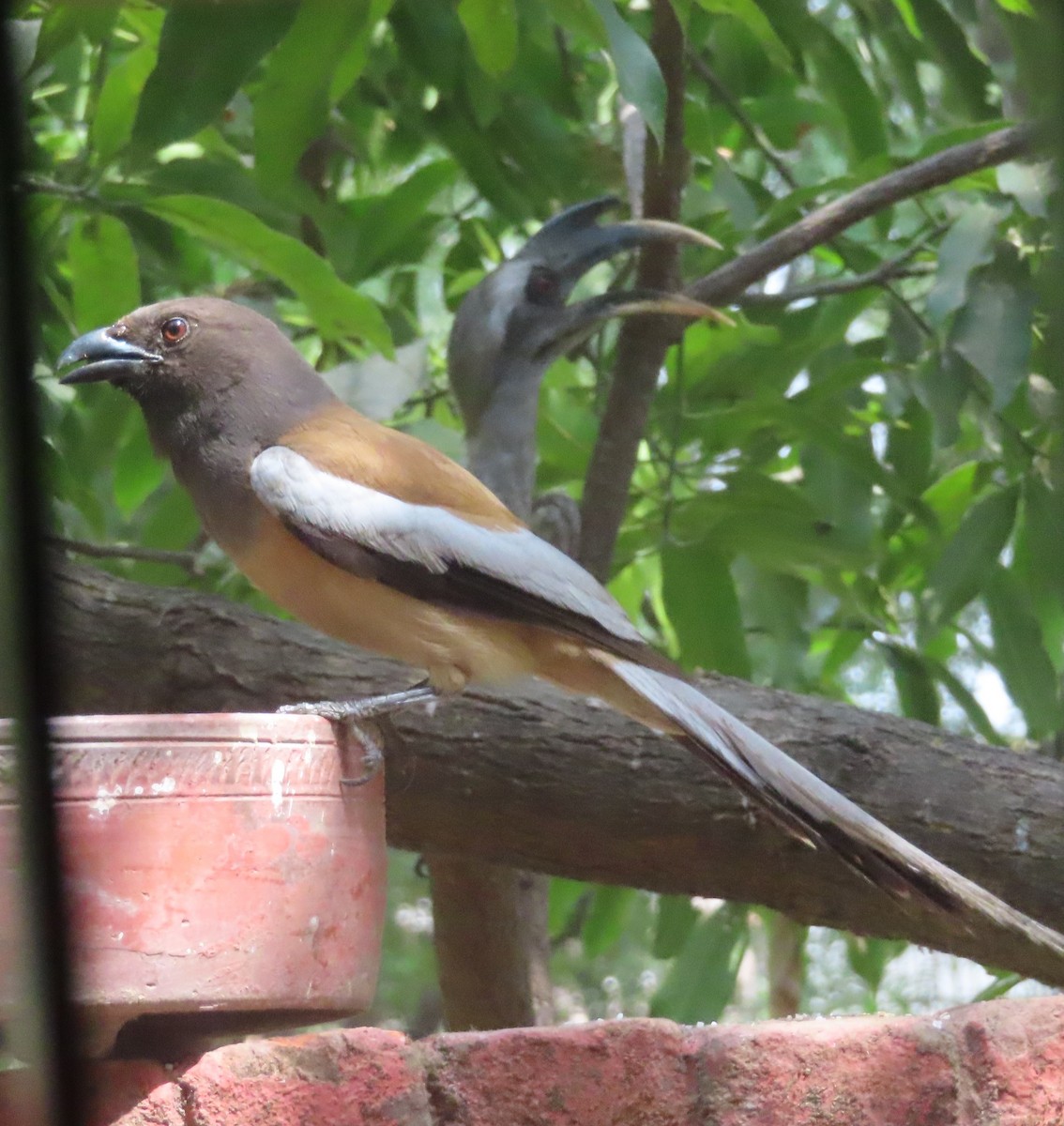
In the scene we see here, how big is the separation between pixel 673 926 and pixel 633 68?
7.50 ft

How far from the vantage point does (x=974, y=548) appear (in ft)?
10.7

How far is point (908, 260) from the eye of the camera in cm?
358

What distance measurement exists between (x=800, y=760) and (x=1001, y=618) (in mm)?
772

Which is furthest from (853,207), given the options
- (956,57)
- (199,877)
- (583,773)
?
(199,877)

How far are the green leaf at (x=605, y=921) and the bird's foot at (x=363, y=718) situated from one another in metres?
1.60

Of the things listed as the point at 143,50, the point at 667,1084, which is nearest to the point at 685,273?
the point at 143,50

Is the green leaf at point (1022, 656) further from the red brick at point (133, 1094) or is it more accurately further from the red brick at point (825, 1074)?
the red brick at point (133, 1094)

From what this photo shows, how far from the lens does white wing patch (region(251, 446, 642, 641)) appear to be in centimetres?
230

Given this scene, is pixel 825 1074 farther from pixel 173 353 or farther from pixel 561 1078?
pixel 173 353

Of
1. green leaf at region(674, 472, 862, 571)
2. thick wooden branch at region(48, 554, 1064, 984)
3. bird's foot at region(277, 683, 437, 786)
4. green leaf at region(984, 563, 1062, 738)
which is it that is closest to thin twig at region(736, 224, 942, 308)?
green leaf at region(674, 472, 862, 571)

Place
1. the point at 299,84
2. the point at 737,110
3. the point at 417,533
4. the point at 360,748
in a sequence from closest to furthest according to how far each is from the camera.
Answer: the point at 360,748 → the point at 417,533 → the point at 299,84 → the point at 737,110

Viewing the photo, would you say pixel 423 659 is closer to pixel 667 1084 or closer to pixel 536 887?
pixel 667 1084

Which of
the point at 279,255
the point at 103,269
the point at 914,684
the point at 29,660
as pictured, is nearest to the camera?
the point at 29,660

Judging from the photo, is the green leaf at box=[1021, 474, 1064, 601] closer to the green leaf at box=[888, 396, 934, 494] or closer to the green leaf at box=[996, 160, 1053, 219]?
the green leaf at box=[888, 396, 934, 494]
